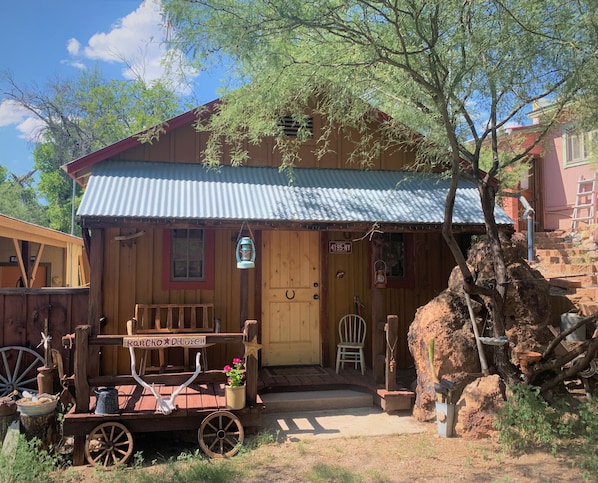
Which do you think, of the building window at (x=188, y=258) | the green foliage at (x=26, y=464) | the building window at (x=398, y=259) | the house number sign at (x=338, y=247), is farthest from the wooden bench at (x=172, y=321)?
the building window at (x=398, y=259)

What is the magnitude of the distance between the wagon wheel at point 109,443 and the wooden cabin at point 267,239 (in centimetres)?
169

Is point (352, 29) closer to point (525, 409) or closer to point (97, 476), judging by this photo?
point (525, 409)

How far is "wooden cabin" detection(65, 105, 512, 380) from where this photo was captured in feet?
21.7

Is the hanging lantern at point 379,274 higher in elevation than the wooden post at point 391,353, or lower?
higher

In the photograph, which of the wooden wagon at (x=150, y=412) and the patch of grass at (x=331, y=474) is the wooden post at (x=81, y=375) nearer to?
the wooden wagon at (x=150, y=412)

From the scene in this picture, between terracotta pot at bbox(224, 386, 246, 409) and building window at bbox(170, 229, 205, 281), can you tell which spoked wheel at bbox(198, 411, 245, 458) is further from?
building window at bbox(170, 229, 205, 281)

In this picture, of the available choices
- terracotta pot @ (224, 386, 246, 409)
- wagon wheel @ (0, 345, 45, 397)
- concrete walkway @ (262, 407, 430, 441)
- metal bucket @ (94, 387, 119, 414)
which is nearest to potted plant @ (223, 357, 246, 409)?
terracotta pot @ (224, 386, 246, 409)

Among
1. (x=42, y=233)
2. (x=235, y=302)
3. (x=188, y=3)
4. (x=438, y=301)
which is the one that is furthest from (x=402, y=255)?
(x=42, y=233)

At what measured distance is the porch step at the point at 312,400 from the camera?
6277 mm

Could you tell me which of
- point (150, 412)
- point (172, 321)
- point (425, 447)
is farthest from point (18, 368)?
point (425, 447)

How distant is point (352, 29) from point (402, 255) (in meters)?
4.49

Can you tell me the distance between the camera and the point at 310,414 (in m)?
6.22

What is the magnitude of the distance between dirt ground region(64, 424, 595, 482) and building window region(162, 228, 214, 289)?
258 centimetres

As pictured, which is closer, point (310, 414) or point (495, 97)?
point (495, 97)
